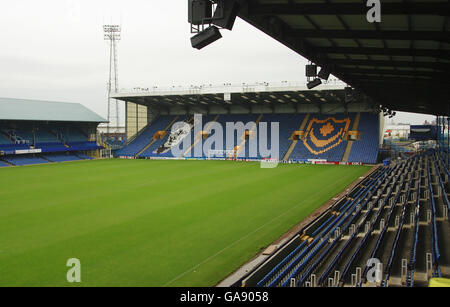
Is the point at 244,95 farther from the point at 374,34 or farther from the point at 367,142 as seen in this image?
the point at 374,34

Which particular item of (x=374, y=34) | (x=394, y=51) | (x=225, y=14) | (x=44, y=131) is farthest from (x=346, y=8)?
(x=44, y=131)

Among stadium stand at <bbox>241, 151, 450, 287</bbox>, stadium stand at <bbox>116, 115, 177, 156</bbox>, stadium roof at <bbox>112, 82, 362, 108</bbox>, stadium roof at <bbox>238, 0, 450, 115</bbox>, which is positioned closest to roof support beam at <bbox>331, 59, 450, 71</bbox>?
stadium roof at <bbox>238, 0, 450, 115</bbox>

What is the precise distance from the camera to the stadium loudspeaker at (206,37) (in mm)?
6457

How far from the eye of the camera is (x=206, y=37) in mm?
6535

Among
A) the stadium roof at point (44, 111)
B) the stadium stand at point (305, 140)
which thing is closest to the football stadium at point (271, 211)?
the stadium stand at point (305, 140)

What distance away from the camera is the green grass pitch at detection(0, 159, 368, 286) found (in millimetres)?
9383

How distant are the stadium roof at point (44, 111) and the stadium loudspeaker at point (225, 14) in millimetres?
38400

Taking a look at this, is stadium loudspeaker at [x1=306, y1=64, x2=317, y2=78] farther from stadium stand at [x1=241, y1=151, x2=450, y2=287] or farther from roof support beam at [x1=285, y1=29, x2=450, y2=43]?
stadium stand at [x1=241, y1=151, x2=450, y2=287]

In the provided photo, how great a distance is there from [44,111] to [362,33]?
42990mm

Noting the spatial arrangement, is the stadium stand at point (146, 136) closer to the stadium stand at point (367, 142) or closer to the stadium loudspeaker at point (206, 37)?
the stadium stand at point (367, 142)

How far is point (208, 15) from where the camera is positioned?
6.38 meters

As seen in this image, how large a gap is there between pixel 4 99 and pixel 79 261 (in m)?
40.5

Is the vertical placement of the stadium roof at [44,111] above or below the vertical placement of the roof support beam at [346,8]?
above

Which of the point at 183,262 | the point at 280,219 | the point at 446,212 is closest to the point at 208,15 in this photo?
the point at 183,262
